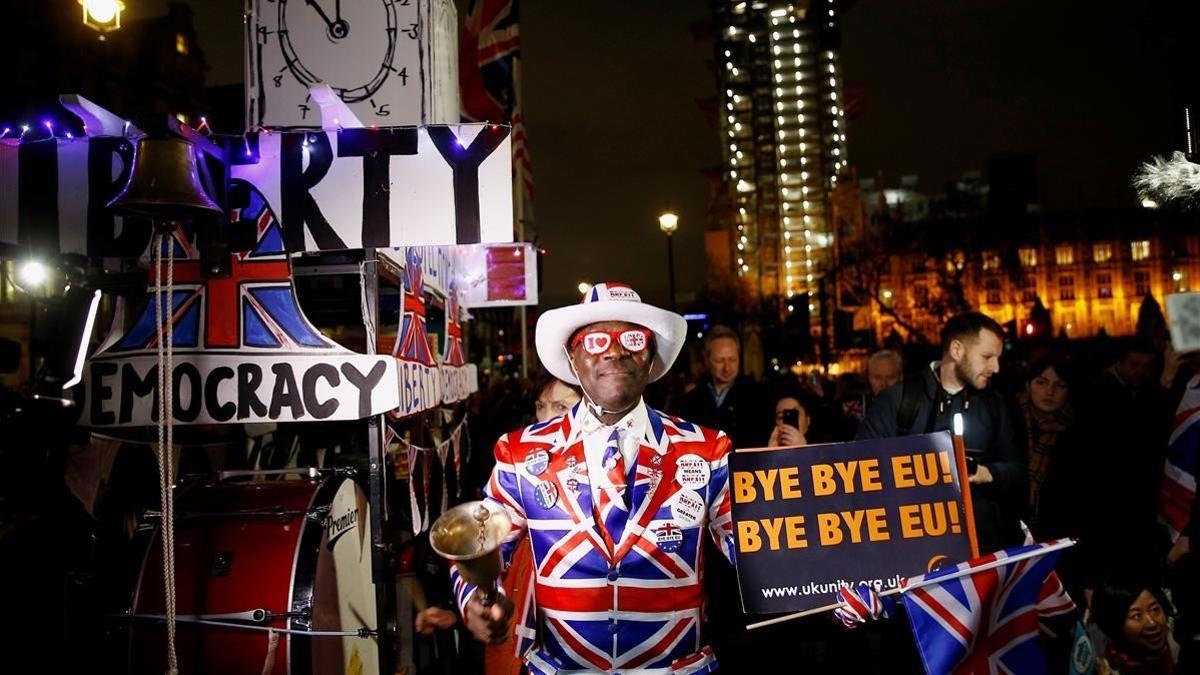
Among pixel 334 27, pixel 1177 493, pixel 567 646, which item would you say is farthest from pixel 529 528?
pixel 334 27

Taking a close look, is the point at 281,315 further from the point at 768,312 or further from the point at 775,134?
the point at 775,134

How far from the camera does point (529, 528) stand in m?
3.41

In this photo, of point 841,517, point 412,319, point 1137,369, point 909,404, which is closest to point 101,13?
point 412,319

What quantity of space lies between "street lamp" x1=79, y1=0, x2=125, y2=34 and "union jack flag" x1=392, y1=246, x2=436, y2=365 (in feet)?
24.3

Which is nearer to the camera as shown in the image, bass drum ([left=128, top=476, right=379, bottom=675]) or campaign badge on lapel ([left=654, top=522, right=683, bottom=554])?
campaign badge on lapel ([left=654, top=522, right=683, bottom=554])

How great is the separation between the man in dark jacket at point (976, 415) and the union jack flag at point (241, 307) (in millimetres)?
3520

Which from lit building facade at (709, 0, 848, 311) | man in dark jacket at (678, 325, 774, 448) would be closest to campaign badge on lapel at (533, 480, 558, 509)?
man in dark jacket at (678, 325, 774, 448)

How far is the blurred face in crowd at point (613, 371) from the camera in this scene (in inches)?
136

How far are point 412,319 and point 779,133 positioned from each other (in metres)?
131

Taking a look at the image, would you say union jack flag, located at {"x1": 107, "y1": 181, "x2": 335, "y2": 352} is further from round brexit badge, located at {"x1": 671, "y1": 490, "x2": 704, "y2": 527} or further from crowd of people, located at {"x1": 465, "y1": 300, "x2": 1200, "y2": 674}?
round brexit badge, located at {"x1": 671, "y1": 490, "x2": 704, "y2": 527}

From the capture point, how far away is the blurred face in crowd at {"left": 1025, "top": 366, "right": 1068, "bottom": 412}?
7.26 meters

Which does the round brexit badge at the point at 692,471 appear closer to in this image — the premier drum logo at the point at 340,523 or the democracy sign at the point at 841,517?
the democracy sign at the point at 841,517

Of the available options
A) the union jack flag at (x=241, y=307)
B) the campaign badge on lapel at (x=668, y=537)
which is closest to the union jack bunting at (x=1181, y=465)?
the campaign badge on lapel at (x=668, y=537)

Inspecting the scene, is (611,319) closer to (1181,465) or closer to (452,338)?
(1181,465)
